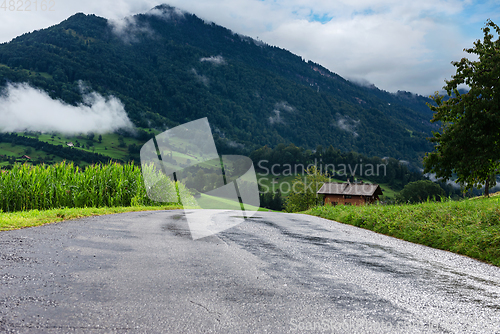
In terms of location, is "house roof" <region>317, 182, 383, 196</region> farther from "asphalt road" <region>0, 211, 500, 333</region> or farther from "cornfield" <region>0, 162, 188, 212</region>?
"asphalt road" <region>0, 211, 500, 333</region>

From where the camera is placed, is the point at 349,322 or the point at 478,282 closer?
the point at 349,322

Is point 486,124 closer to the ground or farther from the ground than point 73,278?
farther from the ground

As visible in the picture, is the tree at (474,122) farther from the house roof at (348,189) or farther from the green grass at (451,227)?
the house roof at (348,189)

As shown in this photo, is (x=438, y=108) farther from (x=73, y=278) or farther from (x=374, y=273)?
(x=73, y=278)

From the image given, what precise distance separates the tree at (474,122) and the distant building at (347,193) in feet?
122

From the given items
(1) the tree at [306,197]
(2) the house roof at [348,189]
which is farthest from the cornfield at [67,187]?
(1) the tree at [306,197]

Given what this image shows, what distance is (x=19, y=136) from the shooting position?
634 feet

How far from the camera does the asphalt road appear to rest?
115 inches

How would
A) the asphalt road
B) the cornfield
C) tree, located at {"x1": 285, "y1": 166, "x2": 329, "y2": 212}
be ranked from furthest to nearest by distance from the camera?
tree, located at {"x1": 285, "y1": 166, "x2": 329, "y2": 212} → the cornfield → the asphalt road

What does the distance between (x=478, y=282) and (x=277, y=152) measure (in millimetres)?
171934

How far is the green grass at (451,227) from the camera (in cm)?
703

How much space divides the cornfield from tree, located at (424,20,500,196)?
21627 millimetres

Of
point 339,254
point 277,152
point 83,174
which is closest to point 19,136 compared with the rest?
point 277,152

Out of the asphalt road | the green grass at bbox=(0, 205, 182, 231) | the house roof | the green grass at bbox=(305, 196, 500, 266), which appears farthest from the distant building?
the asphalt road
